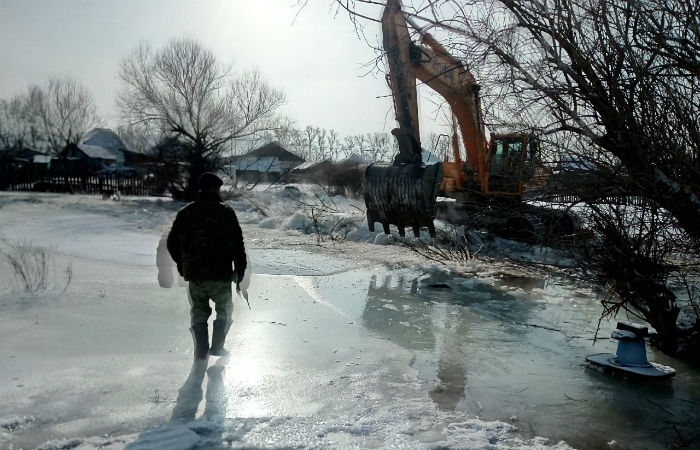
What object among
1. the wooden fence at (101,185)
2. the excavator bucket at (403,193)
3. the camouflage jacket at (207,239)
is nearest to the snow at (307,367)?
the camouflage jacket at (207,239)

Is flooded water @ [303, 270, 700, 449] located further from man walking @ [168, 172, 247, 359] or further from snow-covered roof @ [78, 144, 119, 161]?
snow-covered roof @ [78, 144, 119, 161]

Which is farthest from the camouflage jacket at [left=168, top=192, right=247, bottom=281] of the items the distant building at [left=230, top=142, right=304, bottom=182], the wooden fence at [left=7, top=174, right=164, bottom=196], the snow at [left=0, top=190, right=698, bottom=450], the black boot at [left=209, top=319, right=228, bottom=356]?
the wooden fence at [left=7, top=174, right=164, bottom=196]

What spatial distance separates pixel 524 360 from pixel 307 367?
2126 mm

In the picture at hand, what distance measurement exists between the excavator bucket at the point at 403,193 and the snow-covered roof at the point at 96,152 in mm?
52677

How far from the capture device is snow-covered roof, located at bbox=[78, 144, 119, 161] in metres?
56.4

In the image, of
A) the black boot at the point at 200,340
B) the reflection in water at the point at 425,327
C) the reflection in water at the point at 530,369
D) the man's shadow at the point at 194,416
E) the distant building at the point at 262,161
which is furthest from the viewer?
the distant building at the point at 262,161

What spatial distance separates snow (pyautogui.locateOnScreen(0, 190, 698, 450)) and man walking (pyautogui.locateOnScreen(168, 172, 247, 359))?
34cm

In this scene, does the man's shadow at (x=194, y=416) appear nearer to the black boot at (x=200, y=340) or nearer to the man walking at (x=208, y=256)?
the black boot at (x=200, y=340)

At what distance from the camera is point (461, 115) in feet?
38.9

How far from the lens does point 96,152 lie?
58188 millimetres

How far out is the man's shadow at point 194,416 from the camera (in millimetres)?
3402

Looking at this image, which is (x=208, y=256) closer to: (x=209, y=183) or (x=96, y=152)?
(x=209, y=183)

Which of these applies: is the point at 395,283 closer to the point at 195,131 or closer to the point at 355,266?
the point at 355,266

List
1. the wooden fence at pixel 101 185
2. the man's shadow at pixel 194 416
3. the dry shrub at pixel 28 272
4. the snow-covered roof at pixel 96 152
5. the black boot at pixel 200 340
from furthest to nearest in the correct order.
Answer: the snow-covered roof at pixel 96 152 → the wooden fence at pixel 101 185 → the dry shrub at pixel 28 272 → the black boot at pixel 200 340 → the man's shadow at pixel 194 416
